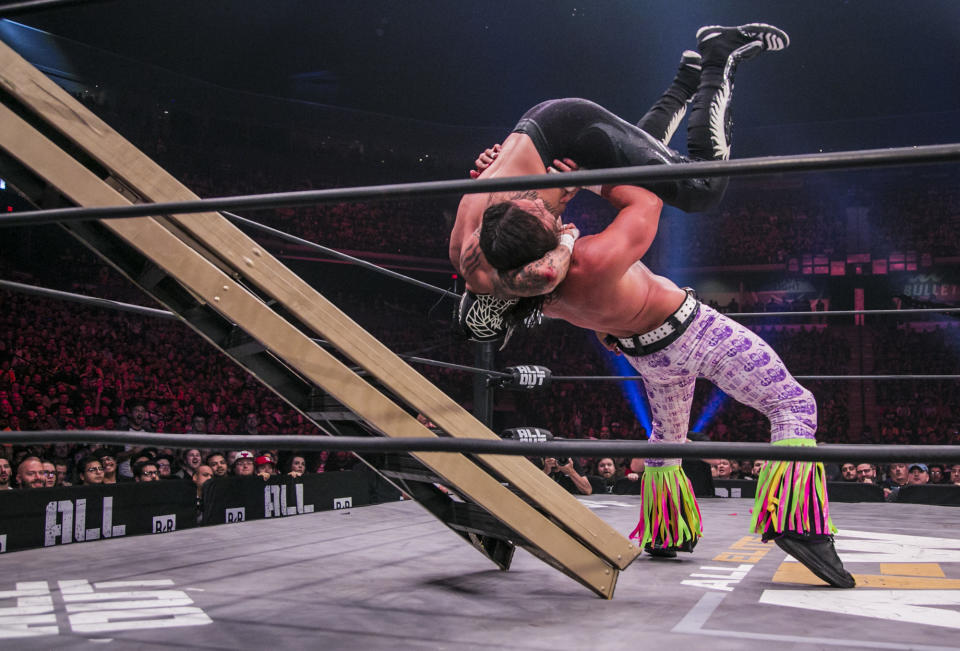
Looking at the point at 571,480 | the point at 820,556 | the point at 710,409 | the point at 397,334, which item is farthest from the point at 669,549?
the point at 397,334

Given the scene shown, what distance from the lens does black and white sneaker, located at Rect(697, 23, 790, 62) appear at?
1876 mm

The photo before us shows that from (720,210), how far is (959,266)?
10.8ft

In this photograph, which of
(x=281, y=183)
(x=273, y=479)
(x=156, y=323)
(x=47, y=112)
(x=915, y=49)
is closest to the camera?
(x=47, y=112)

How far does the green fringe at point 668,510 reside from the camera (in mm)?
2172

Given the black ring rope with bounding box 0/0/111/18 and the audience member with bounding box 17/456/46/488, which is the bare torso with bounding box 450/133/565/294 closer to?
the black ring rope with bounding box 0/0/111/18

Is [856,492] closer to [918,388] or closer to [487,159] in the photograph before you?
[487,159]

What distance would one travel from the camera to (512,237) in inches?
55.3

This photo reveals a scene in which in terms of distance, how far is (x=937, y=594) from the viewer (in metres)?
1.65

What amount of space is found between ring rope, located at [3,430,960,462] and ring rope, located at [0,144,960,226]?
A: 32 centimetres

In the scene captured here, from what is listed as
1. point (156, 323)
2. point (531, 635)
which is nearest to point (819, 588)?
point (531, 635)

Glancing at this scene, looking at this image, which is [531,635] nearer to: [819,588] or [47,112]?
[819,588]

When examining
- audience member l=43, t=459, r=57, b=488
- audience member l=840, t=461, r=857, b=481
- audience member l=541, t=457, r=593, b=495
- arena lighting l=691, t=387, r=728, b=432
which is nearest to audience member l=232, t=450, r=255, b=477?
audience member l=43, t=459, r=57, b=488

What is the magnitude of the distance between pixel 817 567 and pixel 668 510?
519mm

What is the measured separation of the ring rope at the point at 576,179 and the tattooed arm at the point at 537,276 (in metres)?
0.39
